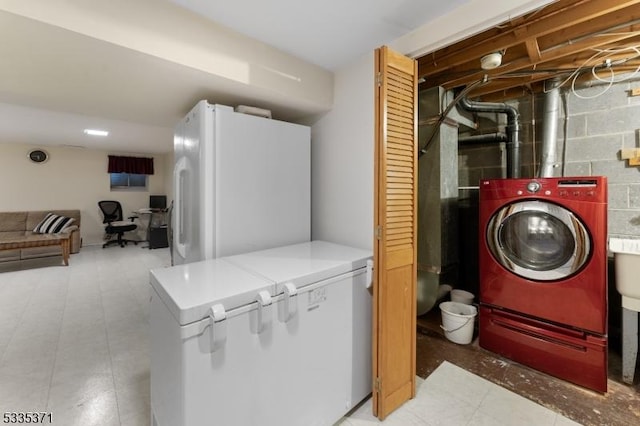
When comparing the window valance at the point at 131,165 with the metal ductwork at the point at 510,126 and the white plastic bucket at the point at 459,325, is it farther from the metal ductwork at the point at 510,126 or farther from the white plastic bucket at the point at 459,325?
the white plastic bucket at the point at 459,325

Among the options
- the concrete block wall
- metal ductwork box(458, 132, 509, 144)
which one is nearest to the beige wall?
metal ductwork box(458, 132, 509, 144)

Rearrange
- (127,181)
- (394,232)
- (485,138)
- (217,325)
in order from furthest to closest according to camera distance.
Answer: (127,181), (485,138), (394,232), (217,325)

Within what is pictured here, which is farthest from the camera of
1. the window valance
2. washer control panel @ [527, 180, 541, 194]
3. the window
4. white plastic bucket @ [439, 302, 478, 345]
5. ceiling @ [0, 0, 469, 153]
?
the window

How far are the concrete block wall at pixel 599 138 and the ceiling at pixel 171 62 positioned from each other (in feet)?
5.92

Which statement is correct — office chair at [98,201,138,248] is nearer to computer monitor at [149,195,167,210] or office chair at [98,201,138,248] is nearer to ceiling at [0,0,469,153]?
computer monitor at [149,195,167,210]

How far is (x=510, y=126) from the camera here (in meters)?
2.59

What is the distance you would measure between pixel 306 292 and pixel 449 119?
217cm

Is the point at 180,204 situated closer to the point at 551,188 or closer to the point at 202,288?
the point at 202,288

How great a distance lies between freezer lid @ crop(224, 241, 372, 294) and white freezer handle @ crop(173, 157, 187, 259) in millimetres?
571

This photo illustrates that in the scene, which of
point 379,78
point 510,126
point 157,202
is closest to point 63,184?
point 157,202

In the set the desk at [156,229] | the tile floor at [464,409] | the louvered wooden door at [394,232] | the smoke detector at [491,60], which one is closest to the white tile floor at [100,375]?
the tile floor at [464,409]

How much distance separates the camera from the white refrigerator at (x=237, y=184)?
5.46 ft

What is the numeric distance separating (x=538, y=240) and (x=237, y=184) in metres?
2.20

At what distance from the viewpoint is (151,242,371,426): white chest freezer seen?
1.00 metres
